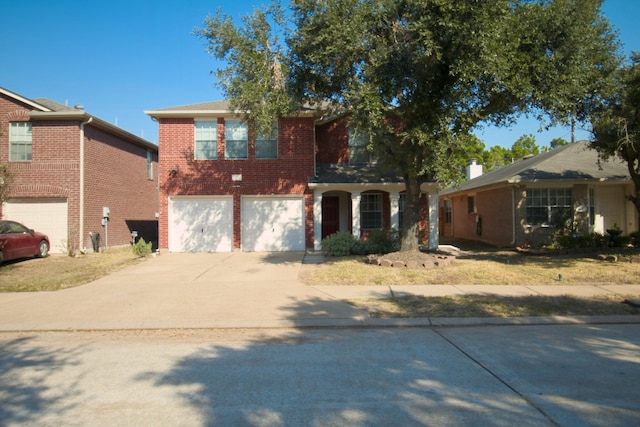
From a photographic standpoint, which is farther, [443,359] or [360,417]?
[443,359]

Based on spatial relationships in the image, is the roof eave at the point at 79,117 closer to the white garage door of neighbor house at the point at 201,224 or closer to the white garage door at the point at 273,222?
the white garage door of neighbor house at the point at 201,224

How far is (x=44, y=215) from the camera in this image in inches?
683

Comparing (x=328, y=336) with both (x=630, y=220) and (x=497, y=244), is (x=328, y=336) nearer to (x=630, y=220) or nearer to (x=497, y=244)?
(x=497, y=244)

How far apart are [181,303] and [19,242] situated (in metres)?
9.06

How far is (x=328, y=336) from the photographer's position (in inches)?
264

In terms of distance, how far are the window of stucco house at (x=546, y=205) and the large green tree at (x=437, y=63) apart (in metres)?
6.87

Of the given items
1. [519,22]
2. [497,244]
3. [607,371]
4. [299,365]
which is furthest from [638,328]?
[497,244]

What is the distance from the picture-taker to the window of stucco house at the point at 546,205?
1816cm

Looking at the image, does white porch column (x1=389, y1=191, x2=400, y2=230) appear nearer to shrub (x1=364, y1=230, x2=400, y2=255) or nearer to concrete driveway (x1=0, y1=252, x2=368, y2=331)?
shrub (x1=364, y1=230, x2=400, y2=255)

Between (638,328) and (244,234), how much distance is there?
13.3 m

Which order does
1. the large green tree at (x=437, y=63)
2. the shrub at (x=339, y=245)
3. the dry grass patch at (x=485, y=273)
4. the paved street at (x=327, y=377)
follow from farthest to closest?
the shrub at (x=339, y=245), the dry grass patch at (x=485, y=273), the large green tree at (x=437, y=63), the paved street at (x=327, y=377)

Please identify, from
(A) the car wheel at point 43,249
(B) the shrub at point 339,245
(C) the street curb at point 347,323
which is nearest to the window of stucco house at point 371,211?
(B) the shrub at point 339,245

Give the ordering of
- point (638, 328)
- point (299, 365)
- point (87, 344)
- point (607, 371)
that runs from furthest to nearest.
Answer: point (638, 328) < point (87, 344) < point (299, 365) < point (607, 371)

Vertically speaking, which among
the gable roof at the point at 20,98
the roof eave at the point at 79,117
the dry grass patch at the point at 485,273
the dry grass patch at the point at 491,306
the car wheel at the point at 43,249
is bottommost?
the dry grass patch at the point at 491,306
